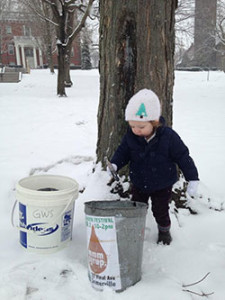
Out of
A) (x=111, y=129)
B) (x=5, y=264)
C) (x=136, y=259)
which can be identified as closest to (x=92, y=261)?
(x=136, y=259)

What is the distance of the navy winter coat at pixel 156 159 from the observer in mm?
2182

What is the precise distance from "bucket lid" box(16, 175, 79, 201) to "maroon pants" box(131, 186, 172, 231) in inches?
23.4

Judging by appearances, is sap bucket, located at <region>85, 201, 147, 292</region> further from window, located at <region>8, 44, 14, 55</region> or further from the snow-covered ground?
window, located at <region>8, 44, 14, 55</region>

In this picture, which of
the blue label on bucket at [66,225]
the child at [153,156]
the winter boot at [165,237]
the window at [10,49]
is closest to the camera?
the child at [153,156]

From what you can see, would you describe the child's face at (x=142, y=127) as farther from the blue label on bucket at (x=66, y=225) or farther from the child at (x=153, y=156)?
the blue label on bucket at (x=66, y=225)

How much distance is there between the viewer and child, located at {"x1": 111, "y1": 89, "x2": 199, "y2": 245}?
2064 millimetres

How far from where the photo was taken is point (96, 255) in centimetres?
188

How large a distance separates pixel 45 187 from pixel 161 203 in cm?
107

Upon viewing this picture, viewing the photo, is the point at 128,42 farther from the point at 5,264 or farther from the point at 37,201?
the point at 5,264

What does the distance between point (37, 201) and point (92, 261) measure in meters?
0.61

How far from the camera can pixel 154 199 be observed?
238 cm

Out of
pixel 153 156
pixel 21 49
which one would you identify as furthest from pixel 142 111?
pixel 21 49

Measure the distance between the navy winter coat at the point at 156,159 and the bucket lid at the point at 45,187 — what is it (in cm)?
46

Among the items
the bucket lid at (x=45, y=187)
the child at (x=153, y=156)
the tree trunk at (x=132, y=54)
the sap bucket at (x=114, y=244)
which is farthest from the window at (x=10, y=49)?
the sap bucket at (x=114, y=244)
